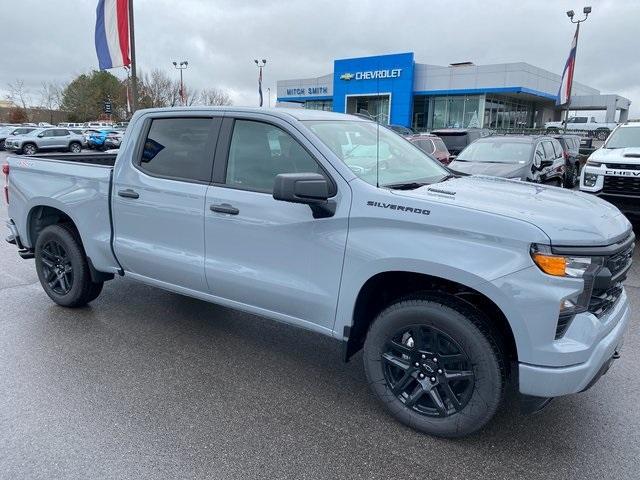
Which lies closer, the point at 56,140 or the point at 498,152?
the point at 498,152

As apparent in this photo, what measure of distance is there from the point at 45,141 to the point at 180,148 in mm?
29849

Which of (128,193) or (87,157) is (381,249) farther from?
(87,157)

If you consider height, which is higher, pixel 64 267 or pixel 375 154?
pixel 375 154

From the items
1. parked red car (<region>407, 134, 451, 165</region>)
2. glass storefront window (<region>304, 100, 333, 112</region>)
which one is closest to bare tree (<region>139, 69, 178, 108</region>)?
glass storefront window (<region>304, 100, 333, 112</region>)

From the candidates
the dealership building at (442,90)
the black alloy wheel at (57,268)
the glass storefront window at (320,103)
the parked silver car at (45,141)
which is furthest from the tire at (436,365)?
the glass storefront window at (320,103)

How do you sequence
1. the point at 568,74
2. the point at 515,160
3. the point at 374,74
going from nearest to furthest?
the point at 515,160 → the point at 568,74 → the point at 374,74

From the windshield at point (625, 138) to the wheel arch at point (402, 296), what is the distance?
26.8 feet

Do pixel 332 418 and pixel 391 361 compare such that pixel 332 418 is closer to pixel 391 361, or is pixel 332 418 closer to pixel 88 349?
pixel 391 361

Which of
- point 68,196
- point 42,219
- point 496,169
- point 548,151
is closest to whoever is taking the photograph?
point 68,196

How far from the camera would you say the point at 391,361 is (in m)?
3.06

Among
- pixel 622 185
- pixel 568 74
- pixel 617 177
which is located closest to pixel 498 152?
pixel 617 177

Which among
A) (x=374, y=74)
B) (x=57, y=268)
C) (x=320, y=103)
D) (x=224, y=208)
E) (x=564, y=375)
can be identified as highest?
(x=374, y=74)

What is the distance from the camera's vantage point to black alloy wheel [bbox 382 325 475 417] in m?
2.86

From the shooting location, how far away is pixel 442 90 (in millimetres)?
41188
